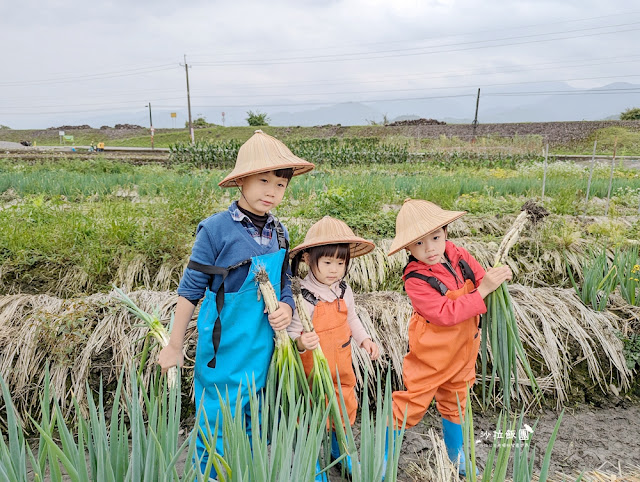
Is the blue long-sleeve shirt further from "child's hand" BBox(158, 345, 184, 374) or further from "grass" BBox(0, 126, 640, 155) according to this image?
"grass" BBox(0, 126, 640, 155)

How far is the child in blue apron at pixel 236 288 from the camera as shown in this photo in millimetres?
1707

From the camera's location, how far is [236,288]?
175 centimetres

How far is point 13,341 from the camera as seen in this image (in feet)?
8.97

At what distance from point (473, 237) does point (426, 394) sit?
2.78 meters

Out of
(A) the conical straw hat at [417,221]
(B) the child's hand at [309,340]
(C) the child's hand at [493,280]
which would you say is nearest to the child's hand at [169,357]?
(B) the child's hand at [309,340]

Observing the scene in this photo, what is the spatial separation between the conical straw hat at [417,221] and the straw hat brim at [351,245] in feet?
0.37

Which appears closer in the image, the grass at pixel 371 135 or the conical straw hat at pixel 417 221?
the conical straw hat at pixel 417 221

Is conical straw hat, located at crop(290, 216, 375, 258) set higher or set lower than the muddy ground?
higher

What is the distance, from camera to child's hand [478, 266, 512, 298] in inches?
73.2

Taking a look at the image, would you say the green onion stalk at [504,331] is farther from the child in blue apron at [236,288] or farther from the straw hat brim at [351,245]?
the child in blue apron at [236,288]

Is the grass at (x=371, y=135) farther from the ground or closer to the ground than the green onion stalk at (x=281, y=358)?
farther from the ground

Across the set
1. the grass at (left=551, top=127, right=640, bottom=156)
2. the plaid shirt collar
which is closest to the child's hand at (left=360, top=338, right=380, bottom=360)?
the plaid shirt collar

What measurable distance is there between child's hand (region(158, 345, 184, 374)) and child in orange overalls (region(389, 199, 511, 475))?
897 mm

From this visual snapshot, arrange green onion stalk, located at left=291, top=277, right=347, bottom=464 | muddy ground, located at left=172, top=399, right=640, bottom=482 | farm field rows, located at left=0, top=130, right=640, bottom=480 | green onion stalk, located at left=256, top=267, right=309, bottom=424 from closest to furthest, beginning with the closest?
1. green onion stalk, located at left=291, top=277, right=347, bottom=464
2. green onion stalk, located at left=256, top=267, right=309, bottom=424
3. muddy ground, located at left=172, top=399, right=640, bottom=482
4. farm field rows, located at left=0, top=130, right=640, bottom=480
